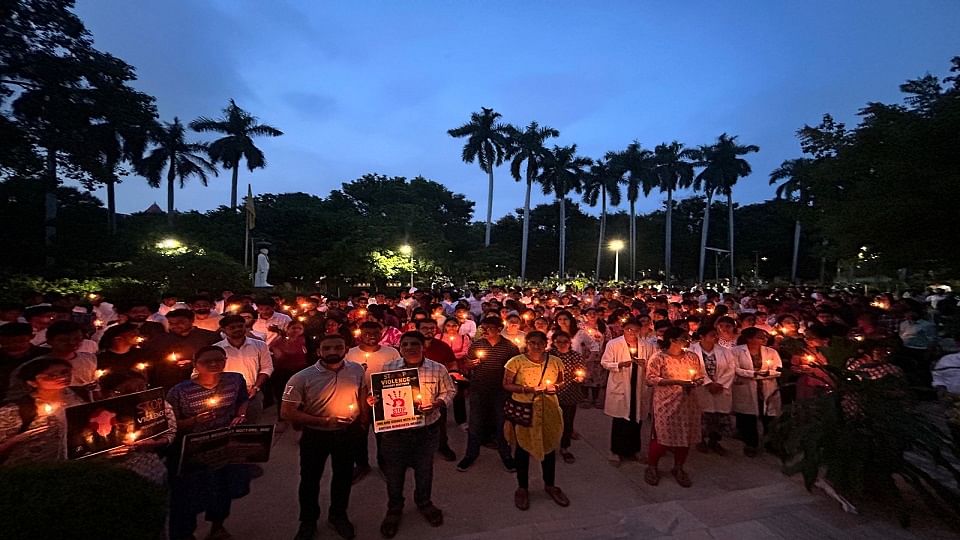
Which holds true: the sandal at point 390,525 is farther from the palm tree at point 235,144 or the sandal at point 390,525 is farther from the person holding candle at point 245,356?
the palm tree at point 235,144

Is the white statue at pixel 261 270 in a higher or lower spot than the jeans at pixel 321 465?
higher

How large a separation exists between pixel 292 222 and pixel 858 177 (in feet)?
97.9

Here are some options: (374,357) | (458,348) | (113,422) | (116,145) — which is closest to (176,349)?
(374,357)

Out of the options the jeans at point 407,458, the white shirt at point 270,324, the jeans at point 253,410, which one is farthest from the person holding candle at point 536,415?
the white shirt at point 270,324

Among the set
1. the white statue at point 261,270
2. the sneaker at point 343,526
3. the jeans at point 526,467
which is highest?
the white statue at point 261,270

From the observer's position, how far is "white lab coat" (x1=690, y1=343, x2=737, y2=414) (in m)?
6.14

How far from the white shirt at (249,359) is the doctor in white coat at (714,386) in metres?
5.54

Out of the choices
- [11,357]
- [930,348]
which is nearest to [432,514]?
[11,357]

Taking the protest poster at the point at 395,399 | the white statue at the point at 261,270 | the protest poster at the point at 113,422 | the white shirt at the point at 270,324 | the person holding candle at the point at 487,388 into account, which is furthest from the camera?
the white statue at the point at 261,270

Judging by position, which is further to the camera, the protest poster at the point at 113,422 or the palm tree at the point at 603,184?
the palm tree at the point at 603,184

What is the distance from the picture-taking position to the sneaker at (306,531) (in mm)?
4199

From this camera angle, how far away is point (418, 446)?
4.52 m

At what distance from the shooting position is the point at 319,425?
4.21 meters

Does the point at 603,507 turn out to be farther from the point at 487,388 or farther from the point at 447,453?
the point at 447,453
